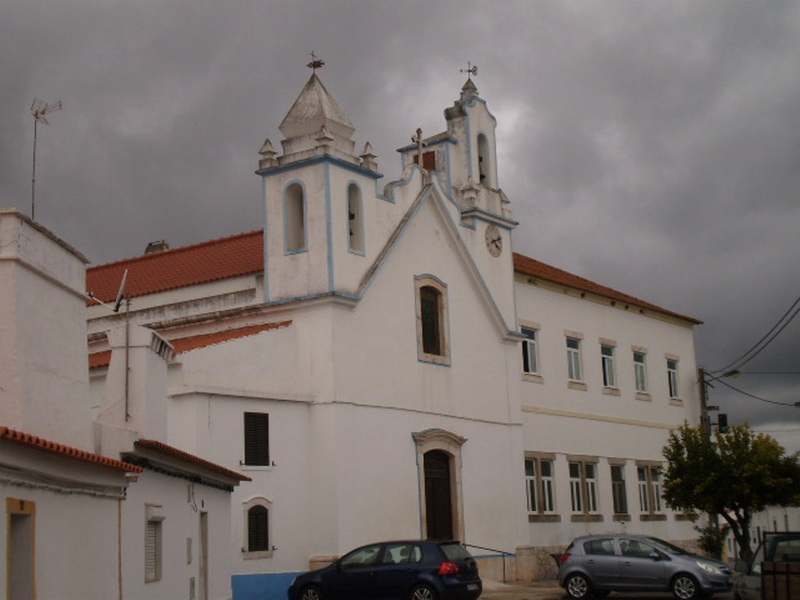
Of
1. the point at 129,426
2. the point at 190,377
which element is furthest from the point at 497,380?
the point at 129,426

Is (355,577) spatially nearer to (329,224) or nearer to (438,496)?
(438,496)

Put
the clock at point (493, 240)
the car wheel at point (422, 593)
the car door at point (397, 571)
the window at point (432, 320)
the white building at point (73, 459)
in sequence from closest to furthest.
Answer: the white building at point (73, 459)
the car wheel at point (422, 593)
the car door at point (397, 571)
the window at point (432, 320)
the clock at point (493, 240)

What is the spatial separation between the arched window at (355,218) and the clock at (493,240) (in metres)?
5.80

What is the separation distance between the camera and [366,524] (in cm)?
2764

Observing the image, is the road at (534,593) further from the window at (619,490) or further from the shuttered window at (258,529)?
the window at (619,490)

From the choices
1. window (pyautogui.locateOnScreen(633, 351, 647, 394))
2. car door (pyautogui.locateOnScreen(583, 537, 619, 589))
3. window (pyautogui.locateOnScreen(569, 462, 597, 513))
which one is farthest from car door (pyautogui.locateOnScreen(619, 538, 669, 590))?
window (pyautogui.locateOnScreen(633, 351, 647, 394))

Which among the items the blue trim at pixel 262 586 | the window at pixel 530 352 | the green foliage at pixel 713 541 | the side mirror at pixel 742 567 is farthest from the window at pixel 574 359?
the side mirror at pixel 742 567

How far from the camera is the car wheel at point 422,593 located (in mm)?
21656

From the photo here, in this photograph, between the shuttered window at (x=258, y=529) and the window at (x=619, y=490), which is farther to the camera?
the window at (x=619, y=490)

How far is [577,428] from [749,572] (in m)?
19.0

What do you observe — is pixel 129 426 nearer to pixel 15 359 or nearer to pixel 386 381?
pixel 15 359

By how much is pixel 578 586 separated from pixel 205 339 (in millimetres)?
10252

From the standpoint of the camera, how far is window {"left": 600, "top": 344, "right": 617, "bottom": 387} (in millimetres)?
41031

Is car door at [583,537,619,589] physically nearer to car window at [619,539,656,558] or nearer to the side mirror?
car window at [619,539,656,558]
